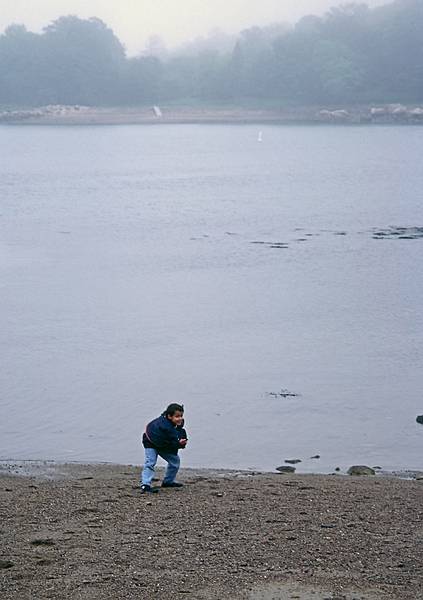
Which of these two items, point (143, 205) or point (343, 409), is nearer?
point (343, 409)

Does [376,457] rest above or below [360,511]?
below

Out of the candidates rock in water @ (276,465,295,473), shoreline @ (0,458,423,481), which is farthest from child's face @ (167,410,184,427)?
rock in water @ (276,465,295,473)

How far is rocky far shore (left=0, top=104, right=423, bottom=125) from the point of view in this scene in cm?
11019

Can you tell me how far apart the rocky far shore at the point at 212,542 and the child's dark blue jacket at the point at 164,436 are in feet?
1.05

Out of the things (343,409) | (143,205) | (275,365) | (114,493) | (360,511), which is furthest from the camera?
(143,205)

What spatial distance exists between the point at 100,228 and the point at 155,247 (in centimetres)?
497

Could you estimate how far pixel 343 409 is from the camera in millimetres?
12469

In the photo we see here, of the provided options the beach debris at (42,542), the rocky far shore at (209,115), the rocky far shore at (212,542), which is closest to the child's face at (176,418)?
the rocky far shore at (212,542)

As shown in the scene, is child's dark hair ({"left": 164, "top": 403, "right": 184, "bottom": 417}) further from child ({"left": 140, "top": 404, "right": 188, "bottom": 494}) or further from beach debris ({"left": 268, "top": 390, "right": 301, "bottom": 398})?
beach debris ({"left": 268, "top": 390, "right": 301, "bottom": 398})

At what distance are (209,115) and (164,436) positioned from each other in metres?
113

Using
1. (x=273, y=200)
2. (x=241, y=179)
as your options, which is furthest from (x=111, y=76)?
(x=273, y=200)

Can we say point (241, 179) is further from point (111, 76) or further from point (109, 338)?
point (111, 76)

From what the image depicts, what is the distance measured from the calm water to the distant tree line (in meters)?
70.5

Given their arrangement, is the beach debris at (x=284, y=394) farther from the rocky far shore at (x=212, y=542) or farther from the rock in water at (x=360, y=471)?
the rocky far shore at (x=212, y=542)
